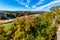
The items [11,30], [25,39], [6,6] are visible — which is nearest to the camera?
[25,39]

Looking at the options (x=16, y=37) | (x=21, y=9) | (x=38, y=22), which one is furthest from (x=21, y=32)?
(x=21, y=9)

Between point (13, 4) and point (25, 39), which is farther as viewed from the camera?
point (13, 4)

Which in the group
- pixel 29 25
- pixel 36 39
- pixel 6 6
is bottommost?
pixel 36 39

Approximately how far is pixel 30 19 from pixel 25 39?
304mm

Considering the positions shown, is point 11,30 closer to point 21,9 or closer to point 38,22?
point 38,22

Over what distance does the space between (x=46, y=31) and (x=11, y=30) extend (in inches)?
20.4

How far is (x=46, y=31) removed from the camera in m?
2.40

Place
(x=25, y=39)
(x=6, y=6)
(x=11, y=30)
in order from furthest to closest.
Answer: (x=6, y=6), (x=11, y=30), (x=25, y=39)

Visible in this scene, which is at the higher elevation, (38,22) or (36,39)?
(38,22)

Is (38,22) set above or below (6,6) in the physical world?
below

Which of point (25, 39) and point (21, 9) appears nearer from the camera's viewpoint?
point (25, 39)

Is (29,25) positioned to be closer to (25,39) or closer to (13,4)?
(25,39)

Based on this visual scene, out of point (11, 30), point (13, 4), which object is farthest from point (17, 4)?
point (11, 30)

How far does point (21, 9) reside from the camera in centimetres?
332
